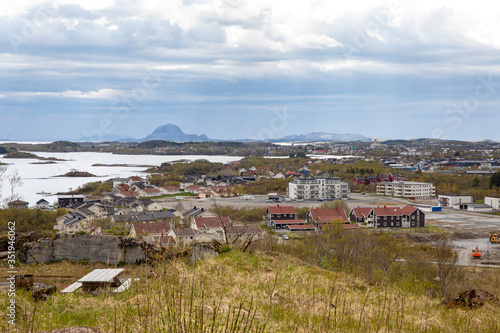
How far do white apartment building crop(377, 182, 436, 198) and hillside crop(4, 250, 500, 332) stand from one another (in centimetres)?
4109

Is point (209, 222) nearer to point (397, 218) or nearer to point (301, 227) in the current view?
point (301, 227)

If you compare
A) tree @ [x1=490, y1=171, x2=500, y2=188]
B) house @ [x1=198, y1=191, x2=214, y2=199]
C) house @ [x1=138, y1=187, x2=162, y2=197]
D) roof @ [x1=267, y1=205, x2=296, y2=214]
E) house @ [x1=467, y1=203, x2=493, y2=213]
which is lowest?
house @ [x1=467, y1=203, x2=493, y2=213]

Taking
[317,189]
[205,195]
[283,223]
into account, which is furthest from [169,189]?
[283,223]

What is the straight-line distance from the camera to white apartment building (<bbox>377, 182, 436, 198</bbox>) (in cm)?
4288

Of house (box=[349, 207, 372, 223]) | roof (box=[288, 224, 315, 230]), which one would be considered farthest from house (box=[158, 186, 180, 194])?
house (box=[349, 207, 372, 223])

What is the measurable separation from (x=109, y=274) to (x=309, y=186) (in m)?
37.7

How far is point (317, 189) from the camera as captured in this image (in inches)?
1656

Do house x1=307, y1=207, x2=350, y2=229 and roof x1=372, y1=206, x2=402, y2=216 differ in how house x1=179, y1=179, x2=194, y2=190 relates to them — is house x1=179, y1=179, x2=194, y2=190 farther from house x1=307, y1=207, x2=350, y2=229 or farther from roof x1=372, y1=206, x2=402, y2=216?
roof x1=372, y1=206, x2=402, y2=216

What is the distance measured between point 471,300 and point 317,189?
124 ft

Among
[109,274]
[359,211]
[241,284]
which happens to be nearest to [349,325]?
[241,284]

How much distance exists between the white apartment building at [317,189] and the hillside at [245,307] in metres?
36.5

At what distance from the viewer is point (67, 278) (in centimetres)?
588

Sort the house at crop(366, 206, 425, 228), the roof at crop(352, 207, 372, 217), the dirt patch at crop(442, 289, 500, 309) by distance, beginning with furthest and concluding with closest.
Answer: the roof at crop(352, 207, 372, 217) → the house at crop(366, 206, 425, 228) → the dirt patch at crop(442, 289, 500, 309)

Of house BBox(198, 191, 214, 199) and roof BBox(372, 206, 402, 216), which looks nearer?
roof BBox(372, 206, 402, 216)
